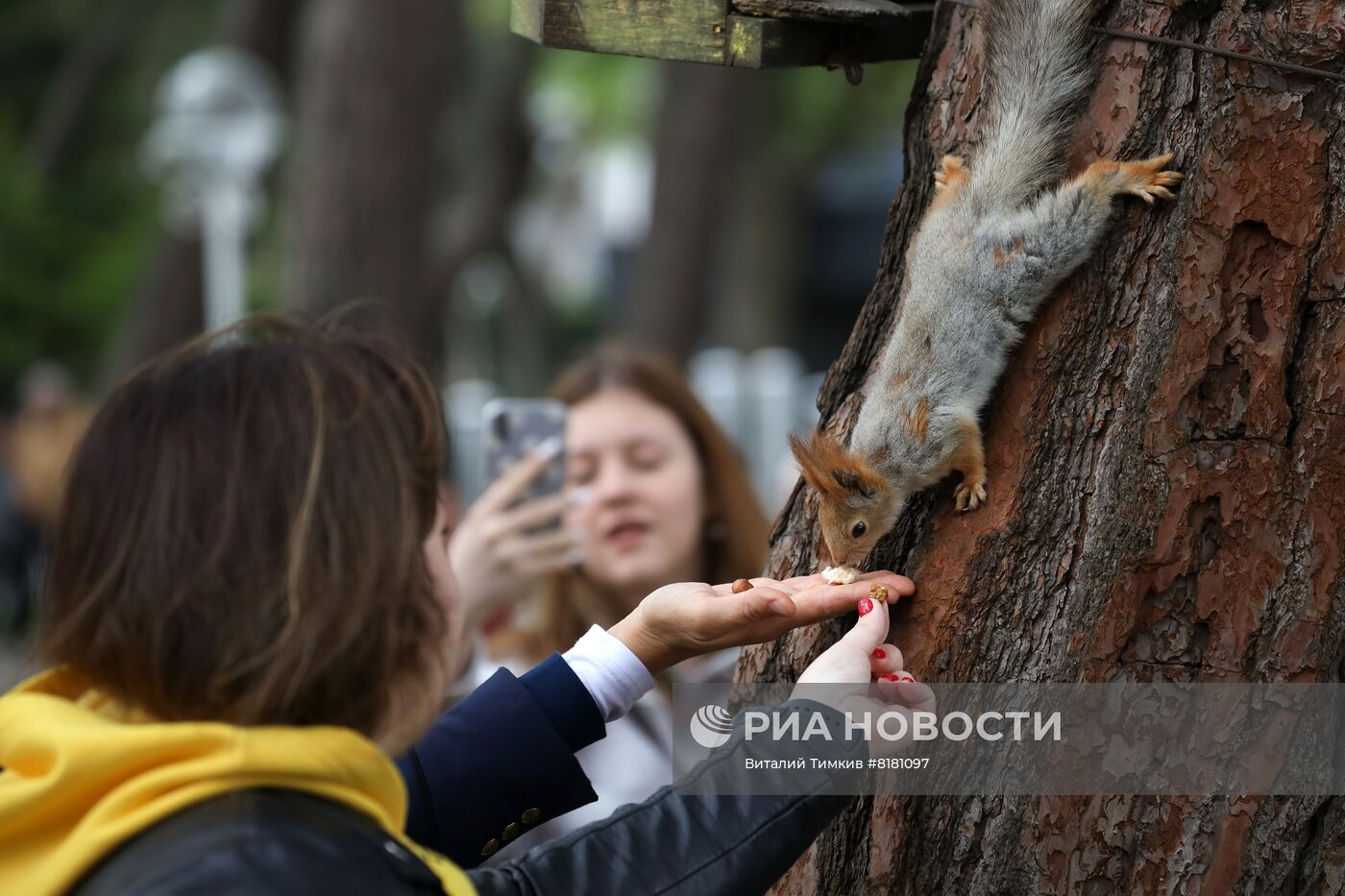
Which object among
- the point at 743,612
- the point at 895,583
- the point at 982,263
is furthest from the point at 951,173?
the point at 743,612

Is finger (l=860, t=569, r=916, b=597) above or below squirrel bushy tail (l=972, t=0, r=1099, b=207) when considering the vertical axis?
below

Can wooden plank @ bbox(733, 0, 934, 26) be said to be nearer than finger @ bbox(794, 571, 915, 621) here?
No

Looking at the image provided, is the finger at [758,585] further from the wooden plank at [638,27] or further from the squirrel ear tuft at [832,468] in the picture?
the wooden plank at [638,27]

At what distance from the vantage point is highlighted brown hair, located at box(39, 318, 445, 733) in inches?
41.4

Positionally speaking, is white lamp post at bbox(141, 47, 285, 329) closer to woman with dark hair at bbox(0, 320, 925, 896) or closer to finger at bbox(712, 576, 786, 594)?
finger at bbox(712, 576, 786, 594)

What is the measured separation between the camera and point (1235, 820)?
1.47 m

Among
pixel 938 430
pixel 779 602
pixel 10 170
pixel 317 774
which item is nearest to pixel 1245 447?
pixel 938 430

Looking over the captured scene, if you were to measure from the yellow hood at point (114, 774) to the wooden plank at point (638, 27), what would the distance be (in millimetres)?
992

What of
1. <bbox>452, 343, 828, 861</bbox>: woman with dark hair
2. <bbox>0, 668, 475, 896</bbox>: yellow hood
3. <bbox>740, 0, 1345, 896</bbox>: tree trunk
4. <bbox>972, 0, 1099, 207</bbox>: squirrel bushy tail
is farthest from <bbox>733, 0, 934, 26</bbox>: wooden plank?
<bbox>452, 343, 828, 861</bbox>: woman with dark hair

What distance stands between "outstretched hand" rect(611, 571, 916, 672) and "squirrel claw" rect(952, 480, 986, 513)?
109 millimetres

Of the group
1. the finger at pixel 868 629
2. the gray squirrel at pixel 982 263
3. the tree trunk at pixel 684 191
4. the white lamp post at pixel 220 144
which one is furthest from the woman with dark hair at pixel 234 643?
the tree trunk at pixel 684 191

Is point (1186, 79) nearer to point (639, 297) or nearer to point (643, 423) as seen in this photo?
point (643, 423)

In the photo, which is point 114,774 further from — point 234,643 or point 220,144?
point 220,144

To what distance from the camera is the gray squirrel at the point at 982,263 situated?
4.94 ft
